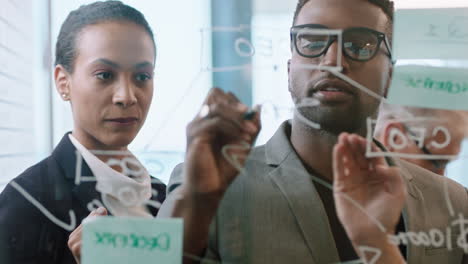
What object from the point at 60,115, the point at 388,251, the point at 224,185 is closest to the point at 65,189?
the point at 60,115

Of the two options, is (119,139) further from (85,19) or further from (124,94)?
(85,19)

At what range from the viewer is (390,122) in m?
0.75

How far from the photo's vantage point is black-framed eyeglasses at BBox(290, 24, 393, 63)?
28.1 inches

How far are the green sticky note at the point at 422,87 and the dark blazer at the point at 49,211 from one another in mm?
406

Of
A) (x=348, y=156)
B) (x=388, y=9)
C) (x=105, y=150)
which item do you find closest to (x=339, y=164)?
(x=348, y=156)

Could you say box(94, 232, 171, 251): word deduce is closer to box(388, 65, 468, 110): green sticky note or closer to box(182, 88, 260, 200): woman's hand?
box(182, 88, 260, 200): woman's hand

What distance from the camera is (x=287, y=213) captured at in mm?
743

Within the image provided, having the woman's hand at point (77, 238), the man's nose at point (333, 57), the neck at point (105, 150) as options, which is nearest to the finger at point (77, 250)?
the woman's hand at point (77, 238)

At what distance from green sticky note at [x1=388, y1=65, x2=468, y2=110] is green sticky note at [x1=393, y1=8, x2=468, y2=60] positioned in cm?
2

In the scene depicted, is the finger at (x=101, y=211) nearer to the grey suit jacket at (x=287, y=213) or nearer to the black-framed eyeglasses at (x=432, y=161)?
the grey suit jacket at (x=287, y=213)

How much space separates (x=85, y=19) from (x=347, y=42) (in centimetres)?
42

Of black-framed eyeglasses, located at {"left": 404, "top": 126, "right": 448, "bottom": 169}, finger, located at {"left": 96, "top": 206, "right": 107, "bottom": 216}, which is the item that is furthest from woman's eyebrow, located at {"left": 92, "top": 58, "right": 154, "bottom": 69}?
black-framed eyeglasses, located at {"left": 404, "top": 126, "right": 448, "bottom": 169}

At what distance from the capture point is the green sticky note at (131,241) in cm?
74

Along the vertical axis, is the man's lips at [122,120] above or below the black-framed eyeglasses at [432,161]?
above
